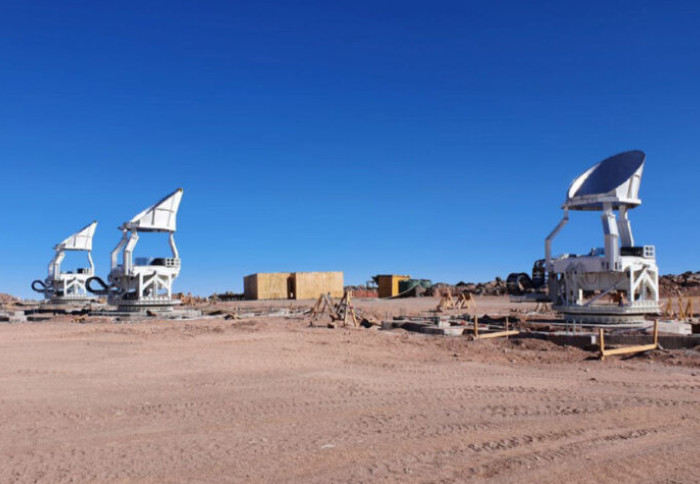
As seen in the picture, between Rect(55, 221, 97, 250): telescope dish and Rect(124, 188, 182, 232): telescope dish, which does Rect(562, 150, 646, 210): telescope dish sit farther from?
Rect(55, 221, 97, 250): telescope dish

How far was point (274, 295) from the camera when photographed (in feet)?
183

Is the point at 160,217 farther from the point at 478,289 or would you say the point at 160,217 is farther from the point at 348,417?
the point at 478,289

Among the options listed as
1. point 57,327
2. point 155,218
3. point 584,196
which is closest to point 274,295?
point 155,218

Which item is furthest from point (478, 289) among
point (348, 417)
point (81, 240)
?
point (348, 417)

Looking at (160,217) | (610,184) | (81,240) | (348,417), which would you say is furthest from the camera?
(81,240)

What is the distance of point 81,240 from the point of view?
160 feet

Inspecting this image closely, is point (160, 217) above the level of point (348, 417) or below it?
above

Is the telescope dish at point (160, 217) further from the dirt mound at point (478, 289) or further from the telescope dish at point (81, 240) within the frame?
the dirt mound at point (478, 289)

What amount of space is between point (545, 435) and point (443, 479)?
2297mm

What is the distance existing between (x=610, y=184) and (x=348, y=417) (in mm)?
17802

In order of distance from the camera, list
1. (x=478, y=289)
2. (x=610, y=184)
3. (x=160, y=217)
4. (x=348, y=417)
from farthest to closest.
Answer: (x=478, y=289)
(x=160, y=217)
(x=610, y=184)
(x=348, y=417)

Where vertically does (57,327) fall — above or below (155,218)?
below

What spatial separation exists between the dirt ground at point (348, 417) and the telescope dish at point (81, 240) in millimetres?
33661

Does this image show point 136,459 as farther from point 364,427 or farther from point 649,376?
point 649,376
